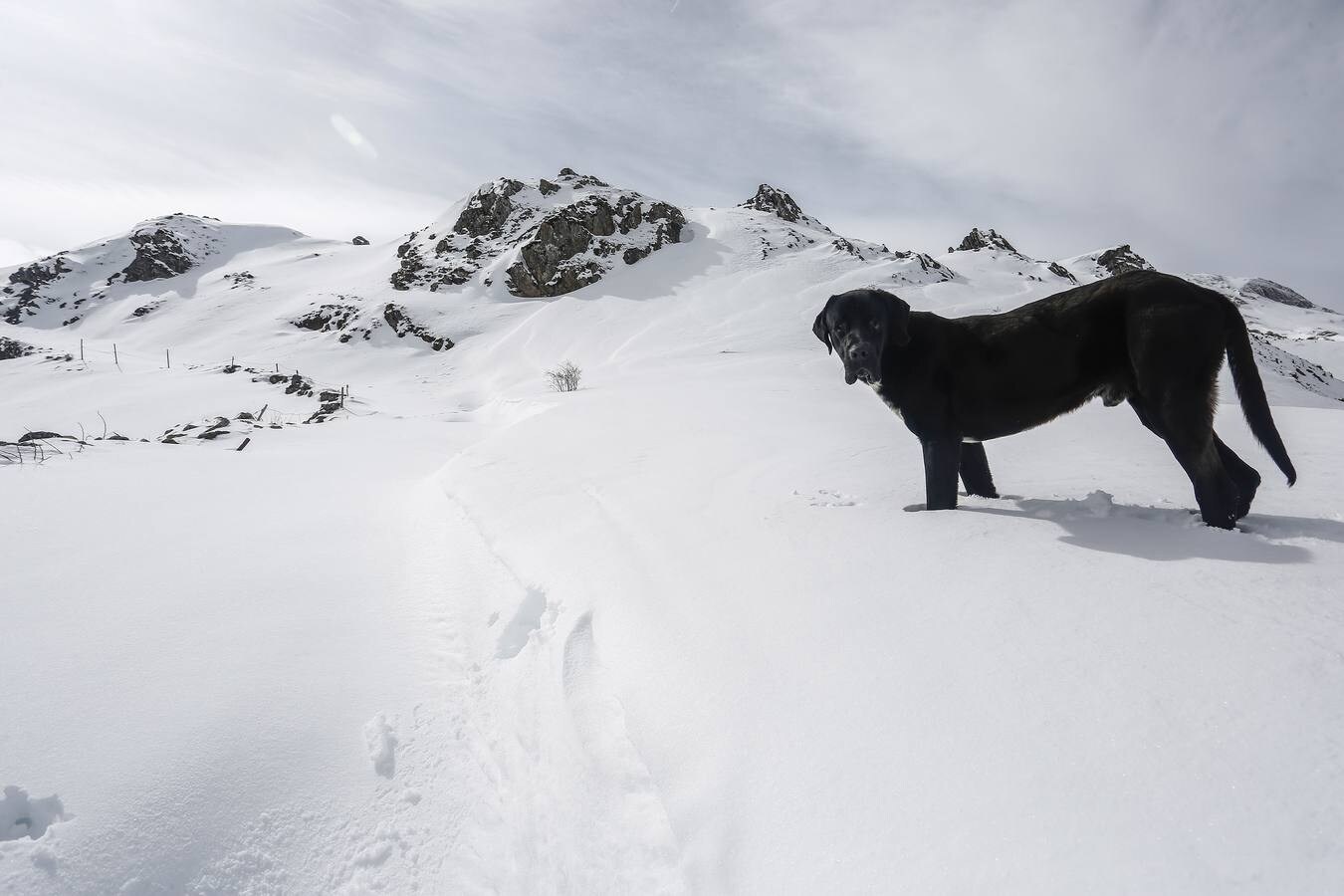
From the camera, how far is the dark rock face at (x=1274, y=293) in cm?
9044

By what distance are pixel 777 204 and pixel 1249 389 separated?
2999 inches

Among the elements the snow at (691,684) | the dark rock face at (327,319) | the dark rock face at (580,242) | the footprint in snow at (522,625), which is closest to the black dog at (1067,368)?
the snow at (691,684)

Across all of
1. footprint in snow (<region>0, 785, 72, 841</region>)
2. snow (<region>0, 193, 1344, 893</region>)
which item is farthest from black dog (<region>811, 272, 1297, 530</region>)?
footprint in snow (<region>0, 785, 72, 841</region>)

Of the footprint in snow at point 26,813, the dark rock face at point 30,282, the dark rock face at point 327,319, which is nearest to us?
the footprint in snow at point 26,813

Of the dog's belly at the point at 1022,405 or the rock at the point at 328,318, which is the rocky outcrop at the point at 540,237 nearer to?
the rock at the point at 328,318

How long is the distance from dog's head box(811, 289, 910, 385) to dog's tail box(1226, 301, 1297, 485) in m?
1.41

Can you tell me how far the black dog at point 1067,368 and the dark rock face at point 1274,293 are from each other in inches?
5066

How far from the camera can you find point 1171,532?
→ 248cm

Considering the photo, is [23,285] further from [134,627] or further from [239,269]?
[134,627]

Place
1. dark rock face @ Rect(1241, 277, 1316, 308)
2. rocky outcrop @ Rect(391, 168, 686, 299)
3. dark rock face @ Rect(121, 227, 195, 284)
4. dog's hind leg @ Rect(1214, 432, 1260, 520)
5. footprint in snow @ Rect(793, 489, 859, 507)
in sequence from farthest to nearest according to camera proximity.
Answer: dark rock face @ Rect(1241, 277, 1316, 308) → dark rock face @ Rect(121, 227, 195, 284) → rocky outcrop @ Rect(391, 168, 686, 299) → footprint in snow @ Rect(793, 489, 859, 507) → dog's hind leg @ Rect(1214, 432, 1260, 520)

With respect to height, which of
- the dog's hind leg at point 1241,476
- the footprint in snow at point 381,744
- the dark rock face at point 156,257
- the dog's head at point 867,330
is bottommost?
the footprint in snow at point 381,744

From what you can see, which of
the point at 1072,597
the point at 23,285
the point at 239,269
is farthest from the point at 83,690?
the point at 23,285

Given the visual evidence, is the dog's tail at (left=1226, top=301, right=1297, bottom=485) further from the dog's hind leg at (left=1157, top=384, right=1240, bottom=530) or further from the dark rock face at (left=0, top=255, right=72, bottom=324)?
the dark rock face at (left=0, top=255, right=72, bottom=324)

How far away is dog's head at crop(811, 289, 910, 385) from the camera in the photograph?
316 centimetres
